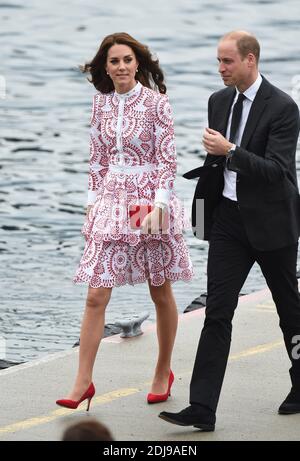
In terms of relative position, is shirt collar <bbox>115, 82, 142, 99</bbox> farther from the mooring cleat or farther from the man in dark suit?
the mooring cleat

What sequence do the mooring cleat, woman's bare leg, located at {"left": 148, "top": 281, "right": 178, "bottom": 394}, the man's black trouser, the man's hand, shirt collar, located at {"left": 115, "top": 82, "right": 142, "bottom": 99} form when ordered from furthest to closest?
the mooring cleat
woman's bare leg, located at {"left": 148, "top": 281, "right": 178, "bottom": 394}
shirt collar, located at {"left": 115, "top": 82, "right": 142, "bottom": 99}
the man's black trouser
the man's hand

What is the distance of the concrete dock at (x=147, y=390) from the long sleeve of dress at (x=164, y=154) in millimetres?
1145

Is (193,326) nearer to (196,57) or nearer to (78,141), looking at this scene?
(78,141)

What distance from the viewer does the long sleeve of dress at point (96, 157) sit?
8.27 meters

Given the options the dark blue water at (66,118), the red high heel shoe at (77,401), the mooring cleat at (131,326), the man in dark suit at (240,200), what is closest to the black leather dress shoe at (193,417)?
the man in dark suit at (240,200)

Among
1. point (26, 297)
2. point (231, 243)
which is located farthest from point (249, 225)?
point (26, 297)

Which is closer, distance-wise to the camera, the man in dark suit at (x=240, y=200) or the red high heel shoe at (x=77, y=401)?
the man in dark suit at (x=240, y=200)

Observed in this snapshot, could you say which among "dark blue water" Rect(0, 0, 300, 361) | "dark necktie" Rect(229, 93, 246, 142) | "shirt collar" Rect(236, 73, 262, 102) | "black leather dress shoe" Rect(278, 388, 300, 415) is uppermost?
"shirt collar" Rect(236, 73, 262, 102)

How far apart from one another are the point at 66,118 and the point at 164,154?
41.6 feet

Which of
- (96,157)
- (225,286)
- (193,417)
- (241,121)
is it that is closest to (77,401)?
(193,417)

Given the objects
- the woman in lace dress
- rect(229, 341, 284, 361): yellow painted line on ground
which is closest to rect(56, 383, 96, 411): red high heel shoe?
the woman in lace dress

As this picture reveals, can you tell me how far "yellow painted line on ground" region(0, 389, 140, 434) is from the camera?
7820mm

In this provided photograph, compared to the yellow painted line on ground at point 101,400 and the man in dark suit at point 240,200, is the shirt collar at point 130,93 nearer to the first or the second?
the man in dark suit at point 240,200

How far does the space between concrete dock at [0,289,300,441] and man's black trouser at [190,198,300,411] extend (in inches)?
10.5
